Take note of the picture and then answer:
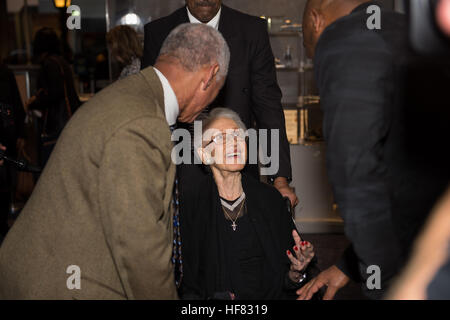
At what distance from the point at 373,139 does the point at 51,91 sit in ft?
12.7

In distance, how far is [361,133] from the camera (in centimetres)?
132

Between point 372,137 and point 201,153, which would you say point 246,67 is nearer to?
point 201,153

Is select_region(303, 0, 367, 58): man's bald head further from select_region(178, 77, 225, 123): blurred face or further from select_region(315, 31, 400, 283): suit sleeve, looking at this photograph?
select_region(178, 77, 225, 123): blurred face

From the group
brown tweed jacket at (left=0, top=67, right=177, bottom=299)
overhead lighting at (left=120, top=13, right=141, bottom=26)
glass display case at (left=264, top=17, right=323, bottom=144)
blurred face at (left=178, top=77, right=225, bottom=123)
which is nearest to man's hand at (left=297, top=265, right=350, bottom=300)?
brown tweed jacket at (left=0, top=67, right=177, bottom=299)

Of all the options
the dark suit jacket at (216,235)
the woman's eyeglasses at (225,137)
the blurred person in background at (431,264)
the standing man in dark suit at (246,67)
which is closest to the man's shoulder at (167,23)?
the standing man in dark suit at (246,67)

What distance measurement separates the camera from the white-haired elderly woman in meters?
2.30

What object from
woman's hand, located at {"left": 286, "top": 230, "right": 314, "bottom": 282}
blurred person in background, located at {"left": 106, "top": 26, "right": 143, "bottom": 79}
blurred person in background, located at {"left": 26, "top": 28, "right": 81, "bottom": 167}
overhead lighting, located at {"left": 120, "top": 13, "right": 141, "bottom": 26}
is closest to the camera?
woman's hand, located at {"left": 286, "top": 230, "right": 314, "bottom": 282}

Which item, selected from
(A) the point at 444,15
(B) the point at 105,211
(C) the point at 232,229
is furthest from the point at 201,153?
(A) the point at 444,15

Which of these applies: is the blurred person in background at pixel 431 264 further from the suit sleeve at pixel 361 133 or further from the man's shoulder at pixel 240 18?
the man's shoulder at pixel 240 18

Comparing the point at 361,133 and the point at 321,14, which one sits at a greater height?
the point at 321,14

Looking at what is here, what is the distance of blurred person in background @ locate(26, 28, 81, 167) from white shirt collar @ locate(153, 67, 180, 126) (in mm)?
3335

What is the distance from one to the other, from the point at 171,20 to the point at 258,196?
39.9 inches

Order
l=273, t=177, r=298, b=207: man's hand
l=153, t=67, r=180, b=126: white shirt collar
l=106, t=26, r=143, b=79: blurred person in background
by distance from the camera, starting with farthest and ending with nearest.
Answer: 1. l=106, t=26, r=143, b=79: blurred person in background
2. l=273, t=177, r=298, b=207: man's hand
3. l=153, t=67, r=180, b=126: white shirt collar
